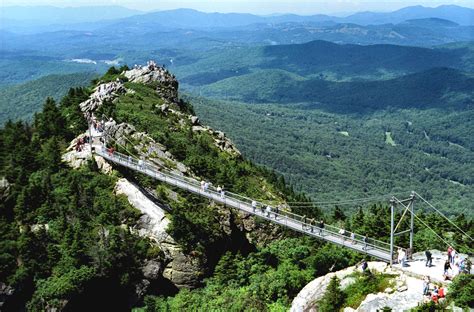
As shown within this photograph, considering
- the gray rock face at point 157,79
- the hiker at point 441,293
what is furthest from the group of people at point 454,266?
the gray rock face at point 157,79

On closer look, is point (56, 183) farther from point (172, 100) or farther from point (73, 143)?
point (172, 100)

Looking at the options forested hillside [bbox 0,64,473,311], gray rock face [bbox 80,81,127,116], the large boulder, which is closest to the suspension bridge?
forested hillside [bbox 0,64,473,311]

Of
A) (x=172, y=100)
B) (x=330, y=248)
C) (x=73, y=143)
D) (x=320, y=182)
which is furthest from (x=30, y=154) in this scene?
(x=320, y=182)

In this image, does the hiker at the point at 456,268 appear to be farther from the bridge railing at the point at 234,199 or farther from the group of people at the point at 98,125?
the group of people at the point at 98,125

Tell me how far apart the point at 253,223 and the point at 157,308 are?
58.1 ft

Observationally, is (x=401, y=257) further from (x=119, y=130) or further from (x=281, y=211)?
(x=119, y=130)

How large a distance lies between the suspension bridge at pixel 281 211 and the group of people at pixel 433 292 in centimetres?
409

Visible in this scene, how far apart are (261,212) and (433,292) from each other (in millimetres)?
18948

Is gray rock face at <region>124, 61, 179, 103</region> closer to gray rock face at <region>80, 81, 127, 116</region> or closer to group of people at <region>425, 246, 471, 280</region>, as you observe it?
gray rock face at <region>80, 81, 127, 116</region>

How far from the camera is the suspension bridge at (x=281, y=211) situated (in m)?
35.0

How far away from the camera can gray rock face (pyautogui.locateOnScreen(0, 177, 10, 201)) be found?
4850 cm

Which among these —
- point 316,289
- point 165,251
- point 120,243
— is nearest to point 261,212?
point 165,251

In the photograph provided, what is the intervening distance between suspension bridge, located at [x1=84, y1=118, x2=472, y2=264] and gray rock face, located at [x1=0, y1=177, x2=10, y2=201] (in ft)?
29.0

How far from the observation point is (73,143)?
191 feet
